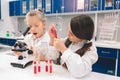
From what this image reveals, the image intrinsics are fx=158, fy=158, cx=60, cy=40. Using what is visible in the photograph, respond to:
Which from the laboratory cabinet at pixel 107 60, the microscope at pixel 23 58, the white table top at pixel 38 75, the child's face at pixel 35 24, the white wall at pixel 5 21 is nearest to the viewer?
the white table top at pixel 38 75

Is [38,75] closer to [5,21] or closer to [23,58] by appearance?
[23,58]

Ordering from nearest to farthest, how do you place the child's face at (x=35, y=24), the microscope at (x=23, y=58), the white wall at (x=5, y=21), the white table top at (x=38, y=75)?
1. the white table top at (x=38, y=75)
2. the microscope at (x=23, y=58)
3. the child's face at (x=35, y=24)
4. the white wall at (x=5, y=21)

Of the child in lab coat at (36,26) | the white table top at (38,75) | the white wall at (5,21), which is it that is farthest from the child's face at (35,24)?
the white wall at (5,21)

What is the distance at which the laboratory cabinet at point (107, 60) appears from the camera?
252cm

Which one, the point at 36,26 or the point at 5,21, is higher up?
the point at 5,21

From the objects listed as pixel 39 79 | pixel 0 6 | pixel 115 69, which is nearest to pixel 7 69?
pixel 39 79

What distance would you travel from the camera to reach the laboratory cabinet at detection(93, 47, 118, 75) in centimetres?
252

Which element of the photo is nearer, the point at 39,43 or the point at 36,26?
the point at 36,26

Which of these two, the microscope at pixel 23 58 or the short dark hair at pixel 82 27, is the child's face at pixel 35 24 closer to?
the microscope at pixel 23 58

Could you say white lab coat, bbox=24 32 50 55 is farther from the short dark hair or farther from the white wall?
the white wall

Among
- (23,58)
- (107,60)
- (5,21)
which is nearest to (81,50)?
(23,58)

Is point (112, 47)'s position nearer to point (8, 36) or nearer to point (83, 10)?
point (83, 10)

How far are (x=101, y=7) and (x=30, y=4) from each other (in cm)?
183

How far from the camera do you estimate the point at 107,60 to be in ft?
8.82
